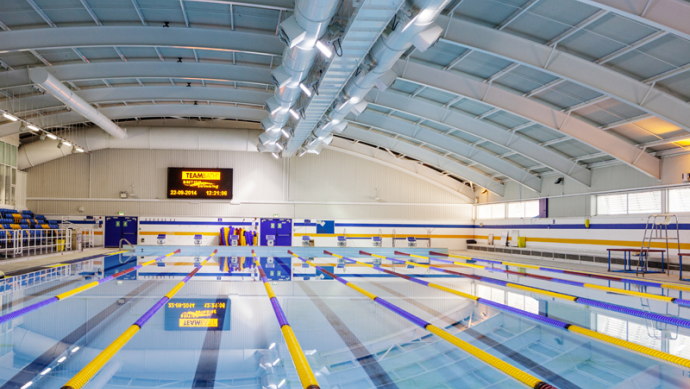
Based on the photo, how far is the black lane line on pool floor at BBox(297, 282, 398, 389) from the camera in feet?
12.8

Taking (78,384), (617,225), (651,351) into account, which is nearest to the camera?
(78,384)

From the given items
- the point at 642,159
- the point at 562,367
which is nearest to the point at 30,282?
the point at 562,367

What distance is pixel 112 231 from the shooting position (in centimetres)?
2400

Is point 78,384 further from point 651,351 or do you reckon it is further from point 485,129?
point 485,129

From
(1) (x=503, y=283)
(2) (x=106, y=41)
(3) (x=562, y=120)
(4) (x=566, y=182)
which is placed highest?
→ (2) (x=106, y=41)

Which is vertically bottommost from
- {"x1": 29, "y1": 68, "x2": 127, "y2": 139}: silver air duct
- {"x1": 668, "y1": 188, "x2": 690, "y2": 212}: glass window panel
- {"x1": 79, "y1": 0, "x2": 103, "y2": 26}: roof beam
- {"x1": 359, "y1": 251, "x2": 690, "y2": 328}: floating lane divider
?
{"x1": 359, "y1": 251, "x2": 690, "y2": 328}: floating lane divider

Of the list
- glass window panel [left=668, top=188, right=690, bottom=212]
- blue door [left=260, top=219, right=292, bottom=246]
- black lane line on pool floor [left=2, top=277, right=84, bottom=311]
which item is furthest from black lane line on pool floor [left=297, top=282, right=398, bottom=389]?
blue door [left=260, top=219, right=292, bottom=246]

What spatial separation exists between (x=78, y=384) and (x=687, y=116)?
1398 centimetres

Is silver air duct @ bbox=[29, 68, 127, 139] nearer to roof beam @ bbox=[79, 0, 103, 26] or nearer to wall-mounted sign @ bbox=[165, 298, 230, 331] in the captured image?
roof beam @ bbox=[79, 0, 103, 26]

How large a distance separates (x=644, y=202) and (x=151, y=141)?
2358 centimetres

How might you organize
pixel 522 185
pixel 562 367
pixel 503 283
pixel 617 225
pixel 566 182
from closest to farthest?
pixel 562 367
pixel 503 283
pixel 617 225
pixel 566 182
pixel 522 185

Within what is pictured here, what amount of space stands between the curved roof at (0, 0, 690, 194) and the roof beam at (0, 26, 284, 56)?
0.03 meters

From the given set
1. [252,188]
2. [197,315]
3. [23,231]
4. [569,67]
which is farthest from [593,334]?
[252,188]

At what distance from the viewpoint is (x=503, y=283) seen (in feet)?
35.3
